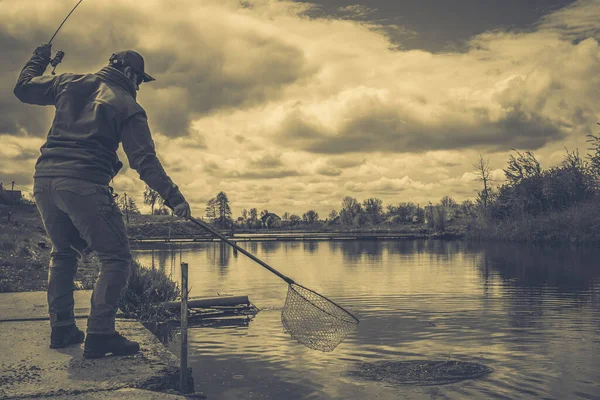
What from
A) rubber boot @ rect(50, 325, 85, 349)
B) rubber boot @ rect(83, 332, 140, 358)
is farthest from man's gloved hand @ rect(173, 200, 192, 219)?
rubber boot @ rect(50, 325, 85, 349)

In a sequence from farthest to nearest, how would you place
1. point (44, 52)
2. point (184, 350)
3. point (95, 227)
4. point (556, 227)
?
point (556, 227)
point (44, 52)
point (95, 227)
point (184, 350)

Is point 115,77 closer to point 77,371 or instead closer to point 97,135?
point 97,135

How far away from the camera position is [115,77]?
19.7ft

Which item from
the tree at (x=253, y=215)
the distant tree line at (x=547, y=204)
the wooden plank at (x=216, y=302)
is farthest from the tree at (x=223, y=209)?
the wooden plank at (x=216, y=302)

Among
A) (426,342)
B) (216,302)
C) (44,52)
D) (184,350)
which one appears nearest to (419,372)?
(426,342)

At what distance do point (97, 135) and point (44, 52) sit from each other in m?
1.65

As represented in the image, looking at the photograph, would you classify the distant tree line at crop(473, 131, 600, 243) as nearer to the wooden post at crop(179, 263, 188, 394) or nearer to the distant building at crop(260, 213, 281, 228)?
the wooden post at crop(179, 263, 188, 394)

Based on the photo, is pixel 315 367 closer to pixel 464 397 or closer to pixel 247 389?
pixel 247 389

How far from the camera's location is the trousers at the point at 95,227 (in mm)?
5562

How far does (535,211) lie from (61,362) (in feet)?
182

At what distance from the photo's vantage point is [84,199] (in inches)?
219

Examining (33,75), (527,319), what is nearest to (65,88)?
(33,75)

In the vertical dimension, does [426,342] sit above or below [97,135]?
below

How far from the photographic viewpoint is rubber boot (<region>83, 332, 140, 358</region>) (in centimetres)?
557
